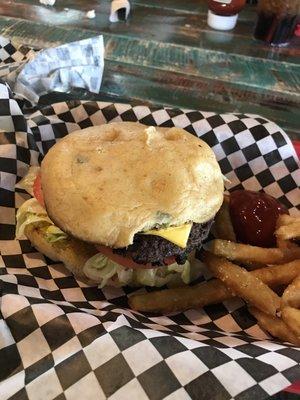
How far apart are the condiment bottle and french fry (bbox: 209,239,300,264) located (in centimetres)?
283

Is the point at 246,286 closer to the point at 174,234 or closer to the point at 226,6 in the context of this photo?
the point at 174,234

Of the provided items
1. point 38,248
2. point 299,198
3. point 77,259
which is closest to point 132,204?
point 77,259

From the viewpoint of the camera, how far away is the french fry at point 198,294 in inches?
68.2

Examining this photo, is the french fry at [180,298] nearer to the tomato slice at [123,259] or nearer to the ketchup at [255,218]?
the tomato slice at [123,259]

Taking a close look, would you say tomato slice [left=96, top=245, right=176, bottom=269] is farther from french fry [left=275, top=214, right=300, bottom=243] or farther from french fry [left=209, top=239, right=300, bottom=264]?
french fry [left=275, top=214, right=300, bottom=243]

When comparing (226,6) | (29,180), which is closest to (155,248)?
(29,180)

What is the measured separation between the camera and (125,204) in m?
1.62

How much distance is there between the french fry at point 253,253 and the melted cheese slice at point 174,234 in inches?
8.7

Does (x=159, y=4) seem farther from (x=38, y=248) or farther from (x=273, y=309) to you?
(x=273, y=309)

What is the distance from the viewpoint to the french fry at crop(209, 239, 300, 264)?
1.80 m

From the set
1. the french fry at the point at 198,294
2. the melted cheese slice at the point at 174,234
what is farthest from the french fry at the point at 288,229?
the melted cheese slice at the point at 174,234

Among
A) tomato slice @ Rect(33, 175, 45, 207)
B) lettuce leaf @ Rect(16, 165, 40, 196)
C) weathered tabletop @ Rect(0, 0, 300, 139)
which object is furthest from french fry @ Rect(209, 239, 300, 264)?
weathered tabletop @ Rect(0, 0, 300, 139)

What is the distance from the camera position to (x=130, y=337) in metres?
1.39

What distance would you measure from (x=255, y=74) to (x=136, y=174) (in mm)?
2214
